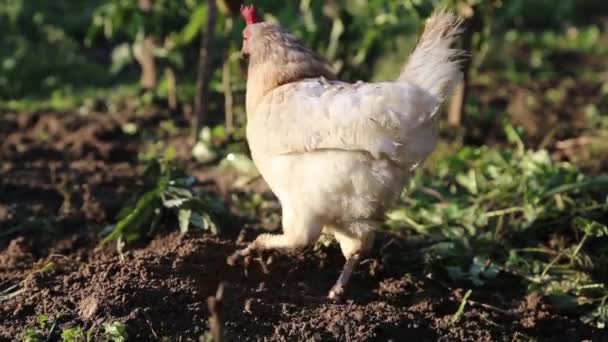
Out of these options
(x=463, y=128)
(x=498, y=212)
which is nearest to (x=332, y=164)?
(x=498, y=212)

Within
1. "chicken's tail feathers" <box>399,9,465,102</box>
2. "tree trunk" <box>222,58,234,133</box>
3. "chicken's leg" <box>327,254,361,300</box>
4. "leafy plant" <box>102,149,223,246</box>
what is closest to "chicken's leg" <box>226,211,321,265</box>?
"chicken's leg" <box>327,254,361,300</box>

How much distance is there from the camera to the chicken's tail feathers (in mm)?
3803

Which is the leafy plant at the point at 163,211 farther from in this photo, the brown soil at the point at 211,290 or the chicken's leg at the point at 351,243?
the chicken's leg at the point at 351,243

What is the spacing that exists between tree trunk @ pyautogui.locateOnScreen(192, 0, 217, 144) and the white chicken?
6.01 feet

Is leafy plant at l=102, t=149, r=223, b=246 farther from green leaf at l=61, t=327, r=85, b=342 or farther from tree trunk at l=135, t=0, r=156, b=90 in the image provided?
tree trunk at l=135, t=0, r=156, b=90

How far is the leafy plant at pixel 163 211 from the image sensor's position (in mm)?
4691

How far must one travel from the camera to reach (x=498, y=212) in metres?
5.21

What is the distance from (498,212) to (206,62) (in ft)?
7.63

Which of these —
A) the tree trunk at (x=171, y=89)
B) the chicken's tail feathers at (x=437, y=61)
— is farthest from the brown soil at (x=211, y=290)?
the tree trunk at (x=171, y=89)

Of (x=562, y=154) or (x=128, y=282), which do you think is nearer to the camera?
→ (x=128, y=282)

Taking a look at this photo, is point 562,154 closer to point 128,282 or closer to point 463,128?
point 463,128

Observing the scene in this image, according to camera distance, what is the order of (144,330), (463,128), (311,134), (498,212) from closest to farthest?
1. (144,330)
2. (311,134)
3. (498,212)
4. (463,128)

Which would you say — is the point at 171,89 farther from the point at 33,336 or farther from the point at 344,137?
the point at 33,336

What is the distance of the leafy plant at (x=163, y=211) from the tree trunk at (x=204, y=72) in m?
1.37
